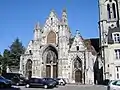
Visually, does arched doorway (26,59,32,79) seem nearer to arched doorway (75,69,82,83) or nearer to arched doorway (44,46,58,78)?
arched doorway (44,46,58,78)

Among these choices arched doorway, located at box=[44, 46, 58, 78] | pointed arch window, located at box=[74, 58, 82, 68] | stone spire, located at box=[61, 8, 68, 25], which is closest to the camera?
pointed arch window, located at box=[74, 58, 82, 68]

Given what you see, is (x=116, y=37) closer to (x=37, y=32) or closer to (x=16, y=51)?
(x=37, y=32)

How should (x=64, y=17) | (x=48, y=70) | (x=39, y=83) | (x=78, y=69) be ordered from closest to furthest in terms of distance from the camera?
(x=39, y=83) < (x=78, y=69) < (x=48, y=70) < (x=64, y=17)

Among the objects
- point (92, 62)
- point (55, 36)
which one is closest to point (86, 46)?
point (92, 62)

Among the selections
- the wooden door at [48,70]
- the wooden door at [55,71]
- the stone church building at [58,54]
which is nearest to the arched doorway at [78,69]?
the stone church building at [58,54]

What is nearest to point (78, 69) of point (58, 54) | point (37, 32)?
point (58, 54)

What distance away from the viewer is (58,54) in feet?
184

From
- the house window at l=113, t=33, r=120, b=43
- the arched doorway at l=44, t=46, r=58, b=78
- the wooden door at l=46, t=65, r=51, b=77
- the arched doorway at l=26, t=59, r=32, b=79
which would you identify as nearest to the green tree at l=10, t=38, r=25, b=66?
the arched doorway at l=26, t=59, r=32, b=79

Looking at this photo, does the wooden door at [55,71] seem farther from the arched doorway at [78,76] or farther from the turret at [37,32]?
the turret at [37,32]

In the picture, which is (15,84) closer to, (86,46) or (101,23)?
(86,46)

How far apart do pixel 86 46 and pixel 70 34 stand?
8549 millimetres

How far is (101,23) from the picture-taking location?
56.0 m

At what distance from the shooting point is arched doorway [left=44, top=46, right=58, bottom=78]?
2263 inches

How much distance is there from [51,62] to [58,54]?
9.80 feet
